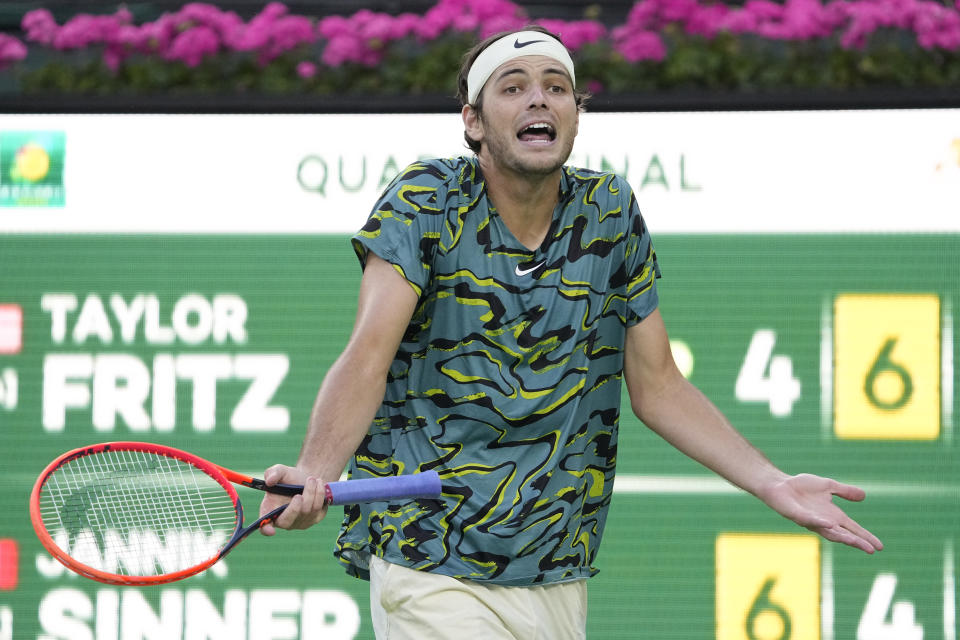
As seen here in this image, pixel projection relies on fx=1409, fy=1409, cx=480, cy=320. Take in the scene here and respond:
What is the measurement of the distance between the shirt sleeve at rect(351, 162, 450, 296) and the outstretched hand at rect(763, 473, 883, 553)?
0.78 meters

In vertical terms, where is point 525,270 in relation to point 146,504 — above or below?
above

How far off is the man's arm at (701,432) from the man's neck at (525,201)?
0.29 metres

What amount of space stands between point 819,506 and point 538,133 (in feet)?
2.84

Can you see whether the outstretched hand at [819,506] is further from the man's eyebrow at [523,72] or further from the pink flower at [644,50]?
Answer: the pink flower at [644,50]

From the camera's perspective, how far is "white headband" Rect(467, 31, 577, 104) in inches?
106

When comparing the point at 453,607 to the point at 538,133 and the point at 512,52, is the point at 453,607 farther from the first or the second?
the point at 512,52

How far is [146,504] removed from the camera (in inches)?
148

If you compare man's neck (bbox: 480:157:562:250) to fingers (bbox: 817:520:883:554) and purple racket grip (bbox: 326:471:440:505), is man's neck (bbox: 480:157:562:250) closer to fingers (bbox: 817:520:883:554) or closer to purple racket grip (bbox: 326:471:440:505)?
purple racket grip (bbox: 326:471:440:505)

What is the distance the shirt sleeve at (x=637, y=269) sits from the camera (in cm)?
272

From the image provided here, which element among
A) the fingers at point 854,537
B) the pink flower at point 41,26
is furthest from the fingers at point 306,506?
the pink flower at point 41,26

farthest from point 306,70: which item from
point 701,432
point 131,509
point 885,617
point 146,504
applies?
point 885,617

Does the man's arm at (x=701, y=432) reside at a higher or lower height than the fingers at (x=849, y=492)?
higher

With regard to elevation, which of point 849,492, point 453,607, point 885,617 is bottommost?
point 885,617

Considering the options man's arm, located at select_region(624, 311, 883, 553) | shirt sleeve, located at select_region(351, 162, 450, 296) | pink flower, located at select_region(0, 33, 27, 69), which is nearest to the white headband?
shirt sleeve, located at select_region(351, 162, 450, 296)
